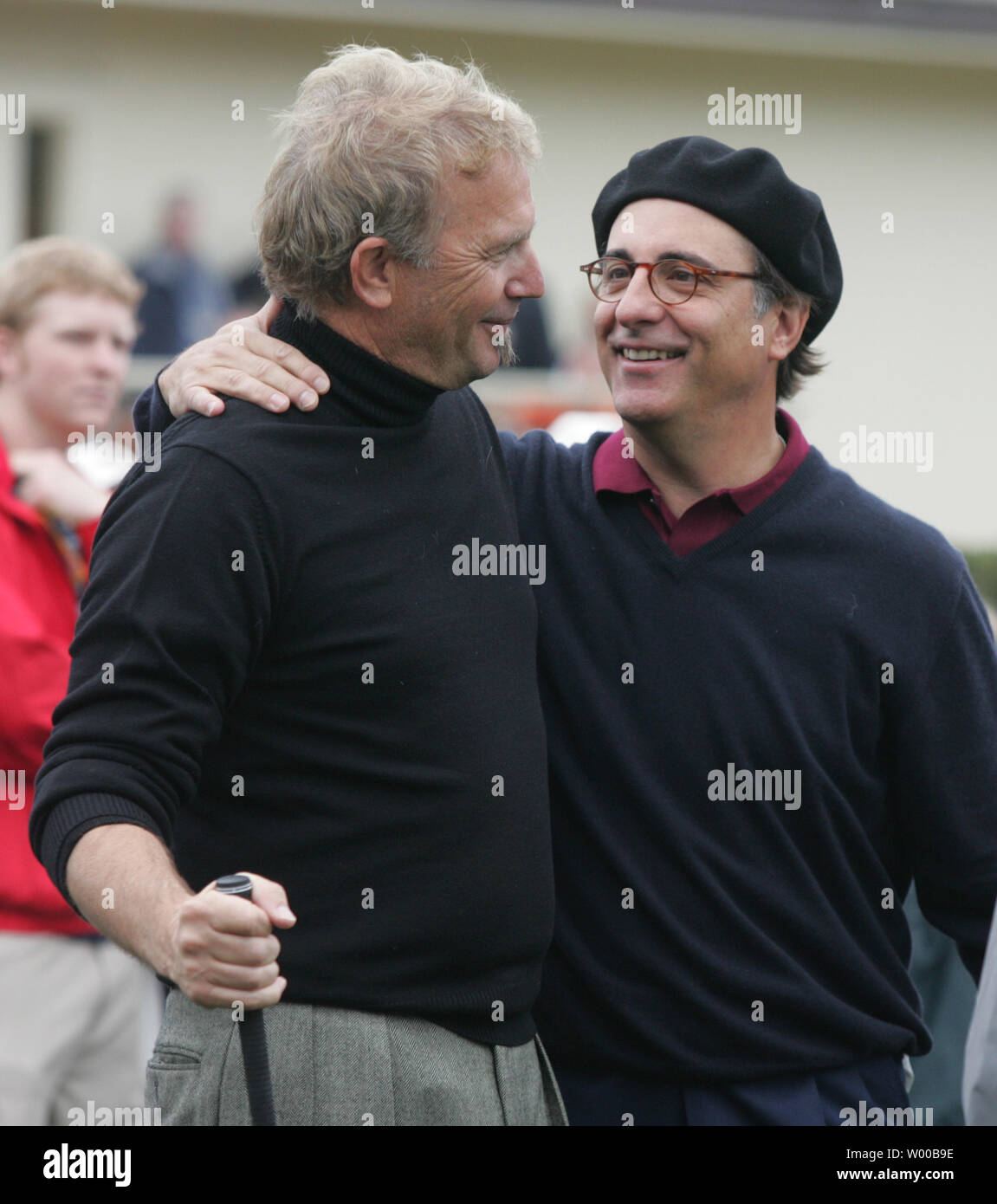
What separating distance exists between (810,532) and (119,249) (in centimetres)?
955

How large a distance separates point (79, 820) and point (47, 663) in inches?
81.3

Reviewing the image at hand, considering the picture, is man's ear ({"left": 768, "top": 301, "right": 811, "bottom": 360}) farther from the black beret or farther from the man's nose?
the man's nose

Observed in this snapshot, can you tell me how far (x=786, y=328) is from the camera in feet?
10.2

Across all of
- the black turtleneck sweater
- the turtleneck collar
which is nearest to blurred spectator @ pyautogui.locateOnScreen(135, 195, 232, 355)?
the turtleneck collar

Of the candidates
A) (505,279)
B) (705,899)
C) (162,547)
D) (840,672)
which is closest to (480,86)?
(505,279)

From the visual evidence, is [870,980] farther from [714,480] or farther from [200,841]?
[200,841]

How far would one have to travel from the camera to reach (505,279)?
264cm

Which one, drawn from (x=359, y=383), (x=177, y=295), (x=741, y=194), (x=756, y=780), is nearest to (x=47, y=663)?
(x=359, y=383)

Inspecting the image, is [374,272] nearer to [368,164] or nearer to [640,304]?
[368,164]

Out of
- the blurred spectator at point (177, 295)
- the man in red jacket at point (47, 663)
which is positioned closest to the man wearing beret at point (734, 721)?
the man in red jacket at point (47, 663)

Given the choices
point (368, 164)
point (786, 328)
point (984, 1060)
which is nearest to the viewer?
point (984, 1060)

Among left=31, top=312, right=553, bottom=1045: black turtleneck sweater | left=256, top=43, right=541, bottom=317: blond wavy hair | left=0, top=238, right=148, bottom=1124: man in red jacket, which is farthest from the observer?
left=0, top=238, right=148, bottom=1124: man in red jacket

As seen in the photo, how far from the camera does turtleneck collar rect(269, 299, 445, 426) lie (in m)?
2.55

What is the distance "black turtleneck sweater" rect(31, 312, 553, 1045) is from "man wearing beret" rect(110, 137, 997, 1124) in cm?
27
